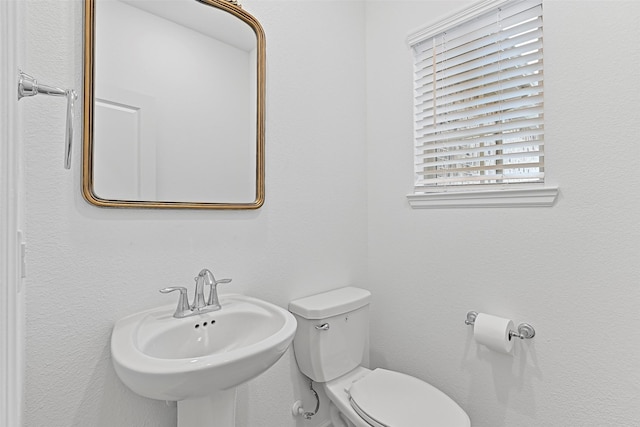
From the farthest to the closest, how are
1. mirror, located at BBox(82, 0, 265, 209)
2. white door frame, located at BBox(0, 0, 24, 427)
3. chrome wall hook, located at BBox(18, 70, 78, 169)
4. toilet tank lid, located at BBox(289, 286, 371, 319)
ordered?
toilet tank lid, located at BBox(289, 286, 371, 319)
mirror, located at BBox(82, 0, 265, 209)
chrome wall hook, located at BBox(18, 70, 78, 169)
white door frame, located at BBox(0, 0, 24, 427)

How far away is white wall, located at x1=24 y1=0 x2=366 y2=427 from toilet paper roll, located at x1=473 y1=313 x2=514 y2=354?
2.18 ft

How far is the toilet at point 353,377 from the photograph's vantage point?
124 cm

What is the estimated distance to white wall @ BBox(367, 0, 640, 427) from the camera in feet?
3.59

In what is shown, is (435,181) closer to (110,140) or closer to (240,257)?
(240,257)

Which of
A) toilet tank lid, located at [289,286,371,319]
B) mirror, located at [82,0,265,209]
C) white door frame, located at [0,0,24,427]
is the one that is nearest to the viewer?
white door frame, located at [0,0,24,427]

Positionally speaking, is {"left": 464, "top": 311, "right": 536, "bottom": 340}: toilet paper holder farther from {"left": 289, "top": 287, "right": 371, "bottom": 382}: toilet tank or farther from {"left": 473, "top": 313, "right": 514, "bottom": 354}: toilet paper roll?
{"left": 289, "top": 287, "right": 371, "bottom": 382}: toilet tank

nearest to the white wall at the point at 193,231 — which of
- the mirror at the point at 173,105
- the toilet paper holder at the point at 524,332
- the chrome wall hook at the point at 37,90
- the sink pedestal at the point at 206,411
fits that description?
the mirror at the point at 173,105

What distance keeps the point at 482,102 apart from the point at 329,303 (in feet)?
3.58

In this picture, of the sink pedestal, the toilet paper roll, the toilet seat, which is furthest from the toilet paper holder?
the sink pedestal

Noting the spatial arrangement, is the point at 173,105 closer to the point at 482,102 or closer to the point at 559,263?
the point at 482,102

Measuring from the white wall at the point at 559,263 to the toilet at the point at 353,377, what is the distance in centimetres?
24

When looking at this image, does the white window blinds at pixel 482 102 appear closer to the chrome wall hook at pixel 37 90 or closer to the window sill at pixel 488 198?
the window sill at pixel 488 198

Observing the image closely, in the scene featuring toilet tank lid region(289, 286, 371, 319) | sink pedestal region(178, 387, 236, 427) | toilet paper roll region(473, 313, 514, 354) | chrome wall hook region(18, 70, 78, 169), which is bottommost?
sink pedestal region(178, 387, 236, 427)

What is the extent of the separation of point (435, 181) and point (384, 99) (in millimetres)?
537
